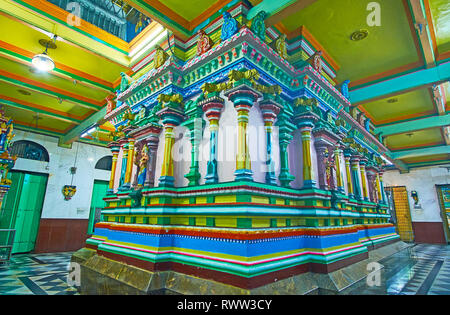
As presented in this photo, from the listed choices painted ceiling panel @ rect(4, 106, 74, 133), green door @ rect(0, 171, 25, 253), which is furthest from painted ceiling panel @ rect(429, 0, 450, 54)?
green door @ rect(0, 171, 25, 253)

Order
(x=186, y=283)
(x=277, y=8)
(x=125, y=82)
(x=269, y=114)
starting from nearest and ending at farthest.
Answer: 1. (x=186, y=283)
2. (x=277, y=8)
3. (x=269, y=114)
4. (x=125, y=82)

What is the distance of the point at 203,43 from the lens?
4602mm

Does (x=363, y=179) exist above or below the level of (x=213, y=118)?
below

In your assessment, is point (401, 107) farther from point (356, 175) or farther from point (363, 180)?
point (356, 175)

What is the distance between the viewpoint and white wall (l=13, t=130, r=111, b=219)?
10445 millimetres

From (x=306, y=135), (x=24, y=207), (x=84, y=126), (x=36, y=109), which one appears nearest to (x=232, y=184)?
(x=306, y=135)

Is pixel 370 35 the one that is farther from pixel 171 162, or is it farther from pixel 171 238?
pixel 171 238

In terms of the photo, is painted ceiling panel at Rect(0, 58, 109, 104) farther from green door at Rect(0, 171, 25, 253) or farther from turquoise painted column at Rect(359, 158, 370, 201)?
turquoise painted column at Rect(359, 158, 370, 201)

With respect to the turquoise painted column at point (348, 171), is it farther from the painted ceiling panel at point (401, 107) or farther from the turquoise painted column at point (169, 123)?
the turquoise painted column at point (169, 123)

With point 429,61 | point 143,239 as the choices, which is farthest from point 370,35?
point 143,239

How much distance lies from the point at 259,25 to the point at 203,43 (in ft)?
3.47

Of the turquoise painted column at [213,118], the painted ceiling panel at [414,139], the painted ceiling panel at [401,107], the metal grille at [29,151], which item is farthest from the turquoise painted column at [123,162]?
the painted ceiling panel at [414,139]

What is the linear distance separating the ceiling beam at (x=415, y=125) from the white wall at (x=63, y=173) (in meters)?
12.4

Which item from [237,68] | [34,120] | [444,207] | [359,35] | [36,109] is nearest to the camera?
[237,68]
